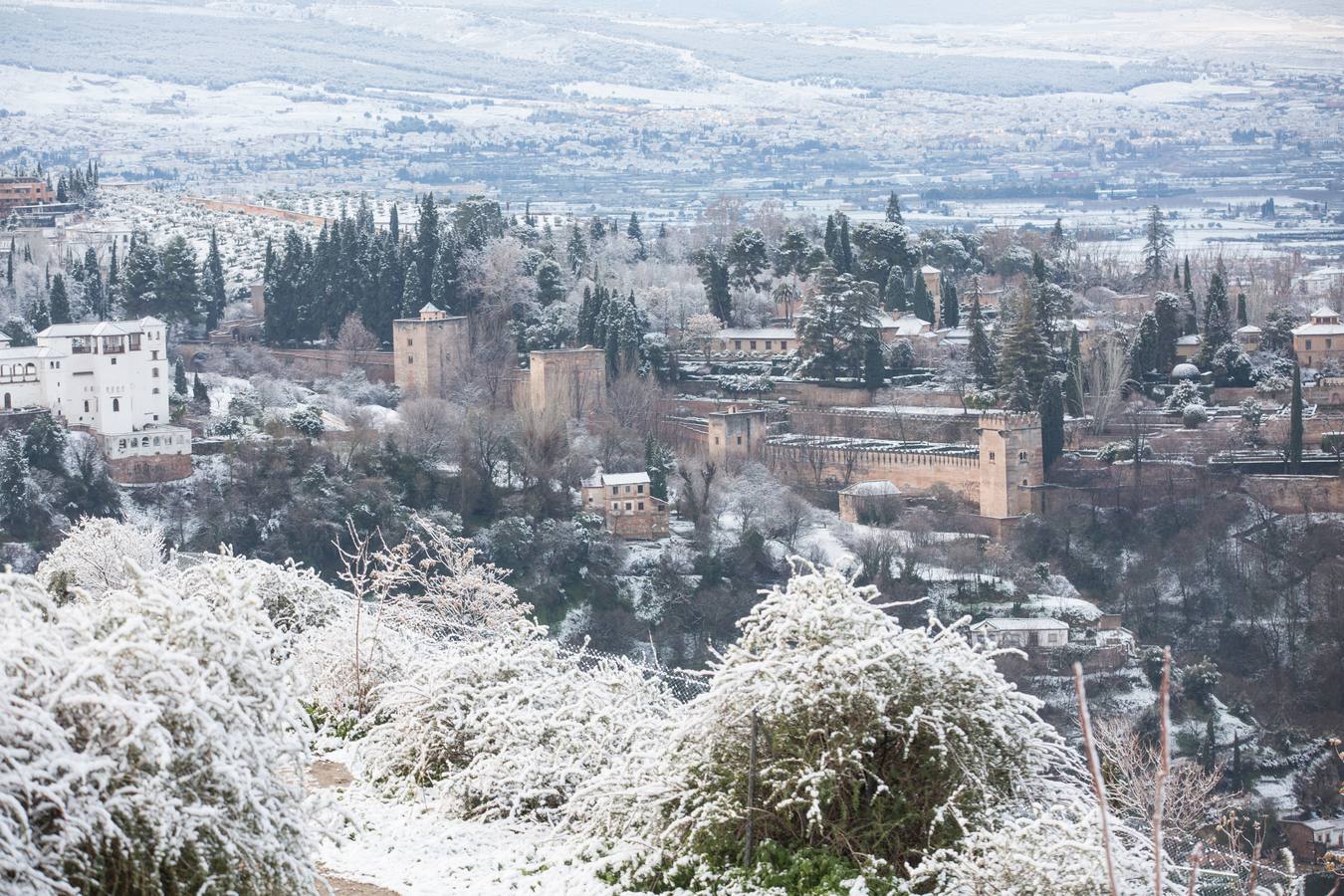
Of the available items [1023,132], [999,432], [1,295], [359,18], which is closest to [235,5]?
[359,18]

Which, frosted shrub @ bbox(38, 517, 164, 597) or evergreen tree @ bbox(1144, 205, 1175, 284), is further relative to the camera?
evergreen tree @ bbox(1144, 205, 1175, 284)

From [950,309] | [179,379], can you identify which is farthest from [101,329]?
[950,309]

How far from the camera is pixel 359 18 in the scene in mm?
172625

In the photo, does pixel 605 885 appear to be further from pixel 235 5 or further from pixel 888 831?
pixel 235 5

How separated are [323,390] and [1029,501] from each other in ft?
43.3

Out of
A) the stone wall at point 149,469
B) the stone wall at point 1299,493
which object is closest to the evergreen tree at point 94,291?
the stone wall at point 149,469

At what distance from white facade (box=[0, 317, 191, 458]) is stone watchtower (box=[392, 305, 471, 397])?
633cm

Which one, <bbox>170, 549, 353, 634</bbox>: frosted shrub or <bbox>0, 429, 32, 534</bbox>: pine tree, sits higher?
<bbox>170, 549, 353, 634</bbox>: frosted shrub

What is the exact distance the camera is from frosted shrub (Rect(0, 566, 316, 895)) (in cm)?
545

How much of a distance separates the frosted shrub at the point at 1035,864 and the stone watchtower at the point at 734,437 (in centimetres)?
3165

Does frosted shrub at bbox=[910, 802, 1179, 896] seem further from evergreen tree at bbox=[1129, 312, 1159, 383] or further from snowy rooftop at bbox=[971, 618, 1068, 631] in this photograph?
evergreen tree at bbox=[1129, 312, 1159, 383]

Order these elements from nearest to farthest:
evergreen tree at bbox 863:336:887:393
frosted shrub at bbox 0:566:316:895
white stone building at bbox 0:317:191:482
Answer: frosted shrub at bbox 0:566:316:895, white stone building at bbox 0:317:191:482, evergreen tree at bbox 863:336:887:393

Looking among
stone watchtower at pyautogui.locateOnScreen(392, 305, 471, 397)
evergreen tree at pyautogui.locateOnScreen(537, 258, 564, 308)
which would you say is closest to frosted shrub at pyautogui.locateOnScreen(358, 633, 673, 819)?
stone watchtower at pyautogui.locateOnScreen(392, 305, 471, 397)

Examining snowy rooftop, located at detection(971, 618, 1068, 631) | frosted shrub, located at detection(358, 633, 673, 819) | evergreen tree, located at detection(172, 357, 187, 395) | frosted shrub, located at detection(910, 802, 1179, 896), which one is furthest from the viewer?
evergreen tree, located at detection(172, 357, 187, 395)
